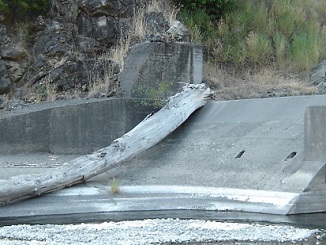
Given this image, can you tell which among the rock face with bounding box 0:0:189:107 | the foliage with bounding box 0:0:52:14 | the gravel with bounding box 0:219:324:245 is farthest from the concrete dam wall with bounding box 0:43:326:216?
the foliage with bounding box 0:0:52:14

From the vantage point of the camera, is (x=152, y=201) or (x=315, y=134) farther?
(x=152, y=201)

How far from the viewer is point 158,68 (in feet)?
55.2

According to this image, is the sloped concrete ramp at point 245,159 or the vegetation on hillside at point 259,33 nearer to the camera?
the sloped concrete ramp at point 245,159

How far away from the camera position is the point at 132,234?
8938 millimetres

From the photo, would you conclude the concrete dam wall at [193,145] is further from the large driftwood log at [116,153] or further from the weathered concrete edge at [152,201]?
the large driftwood log at [116,153]

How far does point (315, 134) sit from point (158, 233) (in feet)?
12.4

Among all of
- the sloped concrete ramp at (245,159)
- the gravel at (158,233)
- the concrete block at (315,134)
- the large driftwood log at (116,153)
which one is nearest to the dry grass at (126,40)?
the large driftwood log at (116,153)

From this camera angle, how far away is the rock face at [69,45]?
19.1 meters

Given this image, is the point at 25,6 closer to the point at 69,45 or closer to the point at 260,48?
the point at 69,45

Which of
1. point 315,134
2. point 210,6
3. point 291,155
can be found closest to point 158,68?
point 291,155

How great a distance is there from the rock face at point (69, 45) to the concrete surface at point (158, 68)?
1040 mm

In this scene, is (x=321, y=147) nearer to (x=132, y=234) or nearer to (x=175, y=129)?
(x=132, y=234)

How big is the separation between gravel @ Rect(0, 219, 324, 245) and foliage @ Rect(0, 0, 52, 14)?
1154 centimetres

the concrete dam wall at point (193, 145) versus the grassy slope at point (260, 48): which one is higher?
the grassy slope at point (260, 48)
